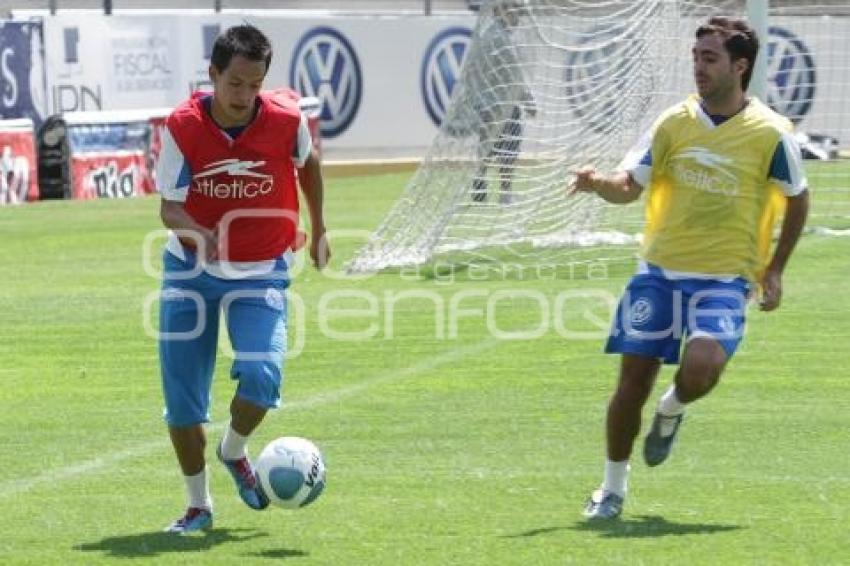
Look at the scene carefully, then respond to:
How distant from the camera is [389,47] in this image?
32.5 meters

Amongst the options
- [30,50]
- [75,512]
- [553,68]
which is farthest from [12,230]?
[75,512]

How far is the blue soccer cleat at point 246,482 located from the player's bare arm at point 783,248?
226 cm

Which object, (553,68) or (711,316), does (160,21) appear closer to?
(553,68)

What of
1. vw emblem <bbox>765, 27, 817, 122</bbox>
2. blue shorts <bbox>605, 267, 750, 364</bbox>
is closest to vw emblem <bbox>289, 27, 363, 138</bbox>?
vw emblem <bbox>765, 27, 817, 122</bbox>

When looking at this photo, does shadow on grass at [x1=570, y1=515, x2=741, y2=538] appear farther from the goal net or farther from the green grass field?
the goal net

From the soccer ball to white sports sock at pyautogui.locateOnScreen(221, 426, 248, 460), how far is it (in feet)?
0.63

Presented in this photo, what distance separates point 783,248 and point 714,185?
434 mm

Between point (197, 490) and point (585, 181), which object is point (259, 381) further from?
point (585, 181)

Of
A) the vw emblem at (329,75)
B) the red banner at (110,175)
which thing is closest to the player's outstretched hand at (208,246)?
the red banner at (110,175)

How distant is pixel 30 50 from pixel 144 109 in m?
2.19

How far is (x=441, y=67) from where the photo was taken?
1315 inches

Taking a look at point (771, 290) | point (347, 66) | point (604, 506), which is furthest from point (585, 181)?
point (347, 66)

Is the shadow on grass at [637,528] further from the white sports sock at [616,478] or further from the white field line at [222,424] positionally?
the white field line at [222,424]

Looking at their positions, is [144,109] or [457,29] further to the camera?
[457,29]
